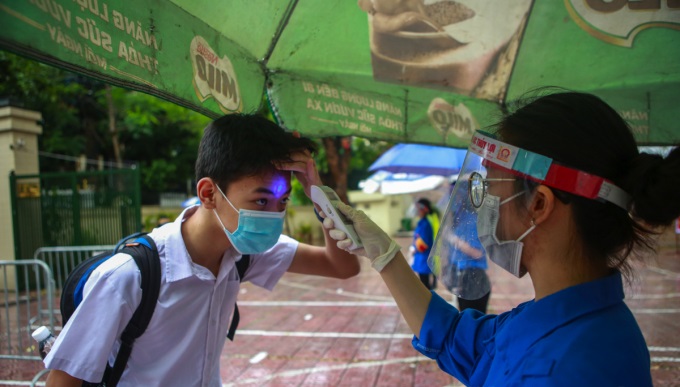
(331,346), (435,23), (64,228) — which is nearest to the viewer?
(435,23)

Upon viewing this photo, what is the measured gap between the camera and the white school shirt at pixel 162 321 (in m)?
1.34

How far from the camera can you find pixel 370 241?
1.52m

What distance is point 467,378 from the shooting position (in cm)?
147

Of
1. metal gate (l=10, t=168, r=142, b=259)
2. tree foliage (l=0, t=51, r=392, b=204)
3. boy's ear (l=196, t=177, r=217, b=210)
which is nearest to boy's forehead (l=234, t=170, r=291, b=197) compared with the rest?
boy's ear (l=196, t=177, r=217, b=210)

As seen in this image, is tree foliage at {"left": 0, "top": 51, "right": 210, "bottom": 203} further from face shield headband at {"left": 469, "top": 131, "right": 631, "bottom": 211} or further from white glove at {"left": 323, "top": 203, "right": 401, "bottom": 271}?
face shield headband at {"left": 469, "top": 131, "right": 631, "bottom": 211}

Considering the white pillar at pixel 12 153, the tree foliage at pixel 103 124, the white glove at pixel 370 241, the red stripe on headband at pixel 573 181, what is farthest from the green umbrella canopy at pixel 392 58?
the tree foliage at pixel 103 124

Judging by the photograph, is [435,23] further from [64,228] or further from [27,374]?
[64,228]

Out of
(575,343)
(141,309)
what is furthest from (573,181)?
(141,309)

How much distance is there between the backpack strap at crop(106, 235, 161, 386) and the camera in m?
1.48

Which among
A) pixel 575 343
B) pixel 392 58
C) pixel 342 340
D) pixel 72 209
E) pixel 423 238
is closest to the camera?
pixel 575 343

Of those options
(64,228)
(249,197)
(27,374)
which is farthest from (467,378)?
(64,228)

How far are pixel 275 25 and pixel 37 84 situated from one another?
11900mm

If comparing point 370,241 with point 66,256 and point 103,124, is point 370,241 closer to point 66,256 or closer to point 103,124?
point 66,256

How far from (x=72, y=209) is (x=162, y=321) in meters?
9.26
